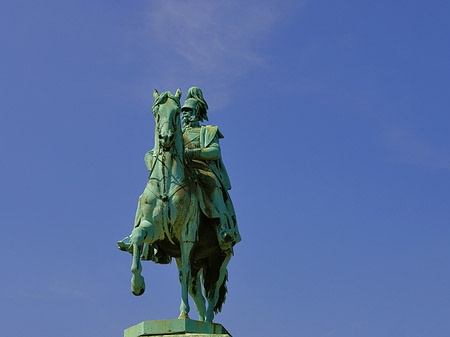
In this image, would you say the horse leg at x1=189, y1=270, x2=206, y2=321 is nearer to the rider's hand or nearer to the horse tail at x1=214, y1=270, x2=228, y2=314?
the horse tail at x1=214, y1=270, x2=228, y2=314

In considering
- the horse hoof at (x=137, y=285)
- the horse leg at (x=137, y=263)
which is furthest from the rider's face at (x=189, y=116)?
the horse hoof at (x=137, y=285)

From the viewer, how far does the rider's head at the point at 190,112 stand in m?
20.6

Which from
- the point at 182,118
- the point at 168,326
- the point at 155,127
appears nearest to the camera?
the point at 168,326

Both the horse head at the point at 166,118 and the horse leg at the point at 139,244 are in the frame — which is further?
the horse head at the point at 166,118

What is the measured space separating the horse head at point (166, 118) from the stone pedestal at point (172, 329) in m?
3.35

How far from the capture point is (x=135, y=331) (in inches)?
711

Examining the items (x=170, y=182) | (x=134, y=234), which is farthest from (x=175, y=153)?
(x=134, y=234)

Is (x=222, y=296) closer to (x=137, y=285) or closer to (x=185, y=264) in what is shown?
(x=185, y=264)

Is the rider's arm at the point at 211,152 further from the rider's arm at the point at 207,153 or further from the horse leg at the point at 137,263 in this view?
the horse leg at the point at 137,263

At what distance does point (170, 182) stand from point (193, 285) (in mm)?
2516

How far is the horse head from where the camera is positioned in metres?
18.6

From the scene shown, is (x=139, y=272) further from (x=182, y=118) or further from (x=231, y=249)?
(x=182, y=118)

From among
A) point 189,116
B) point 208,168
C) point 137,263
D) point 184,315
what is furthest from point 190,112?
point 184,315

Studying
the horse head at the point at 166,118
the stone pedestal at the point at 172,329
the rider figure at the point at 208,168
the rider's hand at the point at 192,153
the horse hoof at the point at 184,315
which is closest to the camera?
the stone pedestal at the point at 172,329
